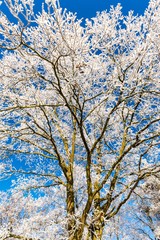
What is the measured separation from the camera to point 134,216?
14742 millimetres

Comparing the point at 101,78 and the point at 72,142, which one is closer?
the point at 101,78

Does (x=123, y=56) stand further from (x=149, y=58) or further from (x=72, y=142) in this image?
(x=72, y=142)

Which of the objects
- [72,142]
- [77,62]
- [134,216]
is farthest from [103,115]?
[134,216]

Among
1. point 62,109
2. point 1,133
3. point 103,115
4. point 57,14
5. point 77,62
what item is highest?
point 62,109

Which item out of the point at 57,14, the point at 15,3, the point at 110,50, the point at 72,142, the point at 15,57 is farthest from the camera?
the point at 72,142

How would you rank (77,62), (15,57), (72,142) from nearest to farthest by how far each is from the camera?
(77,62), (15,57), (72,142)

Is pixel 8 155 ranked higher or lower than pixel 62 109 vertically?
lower

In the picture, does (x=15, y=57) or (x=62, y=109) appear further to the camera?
(x=62, y=109)

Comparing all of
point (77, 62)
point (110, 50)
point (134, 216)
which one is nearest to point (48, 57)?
point (77, 62)

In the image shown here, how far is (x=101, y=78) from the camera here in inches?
271

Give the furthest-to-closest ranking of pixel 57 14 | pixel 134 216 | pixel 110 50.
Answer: pixel 134 216 → pixel 110 50 → pixel 57 14

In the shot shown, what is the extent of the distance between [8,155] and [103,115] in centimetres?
318

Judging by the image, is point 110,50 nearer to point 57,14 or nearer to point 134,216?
point 57,14

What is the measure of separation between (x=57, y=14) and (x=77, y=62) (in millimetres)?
979
